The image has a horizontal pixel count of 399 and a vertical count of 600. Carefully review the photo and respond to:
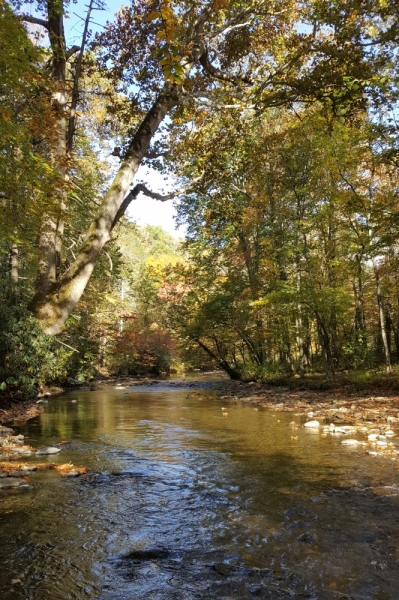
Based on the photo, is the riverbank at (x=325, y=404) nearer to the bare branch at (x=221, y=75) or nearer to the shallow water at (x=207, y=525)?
the shallow water at (x=207, y=525)

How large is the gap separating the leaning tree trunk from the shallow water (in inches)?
98.1

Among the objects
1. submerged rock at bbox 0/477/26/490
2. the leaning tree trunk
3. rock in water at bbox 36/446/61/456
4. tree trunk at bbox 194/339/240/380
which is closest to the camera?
submerged rock at bbox 0/477/26/490

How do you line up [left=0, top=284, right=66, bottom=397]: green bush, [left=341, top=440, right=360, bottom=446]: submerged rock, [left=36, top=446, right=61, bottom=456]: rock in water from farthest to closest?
[left=0, top=284, right=66, bottom=397]: green bush < [left=341, top=440, right=360, bottom=446]: submerged rock < [left=36, top=446, right=61, bottom=456]: rock in water

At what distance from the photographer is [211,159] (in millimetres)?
10203

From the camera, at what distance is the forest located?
720cm

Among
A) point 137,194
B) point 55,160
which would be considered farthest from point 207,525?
point 55,160

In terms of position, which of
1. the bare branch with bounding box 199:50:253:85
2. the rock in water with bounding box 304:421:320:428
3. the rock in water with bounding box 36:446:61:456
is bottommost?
the rock in water with bounding box 304:421:320:428

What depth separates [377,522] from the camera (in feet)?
12.0

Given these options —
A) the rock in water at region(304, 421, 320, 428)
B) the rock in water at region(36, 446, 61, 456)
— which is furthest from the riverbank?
the rock in water at region(36, 446, 61, 456)

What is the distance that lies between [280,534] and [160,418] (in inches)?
295

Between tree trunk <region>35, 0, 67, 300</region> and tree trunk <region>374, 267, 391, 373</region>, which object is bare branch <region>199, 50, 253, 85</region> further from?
tree trunk <region>374, 267, 391, 373</region>

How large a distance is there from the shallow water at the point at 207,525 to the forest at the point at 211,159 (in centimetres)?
324

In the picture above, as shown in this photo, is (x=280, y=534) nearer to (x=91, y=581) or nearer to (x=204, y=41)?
(x=91, y=581)

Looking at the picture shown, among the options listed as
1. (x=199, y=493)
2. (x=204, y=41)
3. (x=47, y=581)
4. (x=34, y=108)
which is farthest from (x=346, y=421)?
(x=34, y=108)
